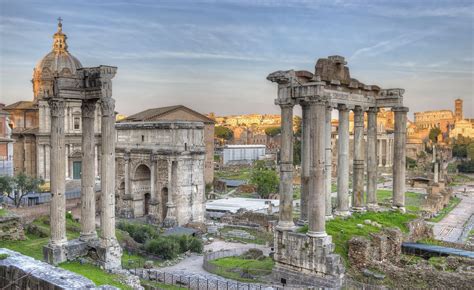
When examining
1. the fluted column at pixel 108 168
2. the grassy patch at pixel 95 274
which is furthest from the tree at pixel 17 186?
the grassy patch at pixel 95 274

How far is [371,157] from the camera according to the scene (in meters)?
22.4

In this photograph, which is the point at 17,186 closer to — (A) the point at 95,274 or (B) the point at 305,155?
(A) the point at 95,274

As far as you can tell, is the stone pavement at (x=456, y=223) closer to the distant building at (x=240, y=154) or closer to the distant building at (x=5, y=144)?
the distant building at (x=5, y=144)

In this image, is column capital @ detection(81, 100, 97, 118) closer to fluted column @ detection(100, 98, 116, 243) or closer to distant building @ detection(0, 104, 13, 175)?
fluted column @ detection(100, 98, 116, 243)

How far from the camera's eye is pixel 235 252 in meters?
25.4

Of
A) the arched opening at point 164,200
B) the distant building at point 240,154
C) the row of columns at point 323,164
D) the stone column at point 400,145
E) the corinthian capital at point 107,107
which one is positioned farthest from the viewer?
the distant building at point 240,154

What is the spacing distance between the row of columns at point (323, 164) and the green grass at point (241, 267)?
103 inches

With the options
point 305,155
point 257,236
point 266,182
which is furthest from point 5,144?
point 266,182

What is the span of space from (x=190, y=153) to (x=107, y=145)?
19.9 metres

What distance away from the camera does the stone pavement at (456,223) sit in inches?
1380

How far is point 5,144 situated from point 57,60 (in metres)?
16.6

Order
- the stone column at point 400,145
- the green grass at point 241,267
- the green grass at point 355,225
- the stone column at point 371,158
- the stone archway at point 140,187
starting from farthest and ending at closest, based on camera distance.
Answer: the stone archway at point 140,187 → the stone column at point 371,158 → the stone column at point 400,145 → the green grass at point 241,267 → the green grass at point 355,225

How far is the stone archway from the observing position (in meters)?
39.3

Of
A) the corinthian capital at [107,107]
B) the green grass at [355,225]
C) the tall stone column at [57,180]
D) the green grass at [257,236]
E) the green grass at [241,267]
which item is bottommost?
the green grass at [257,236]
